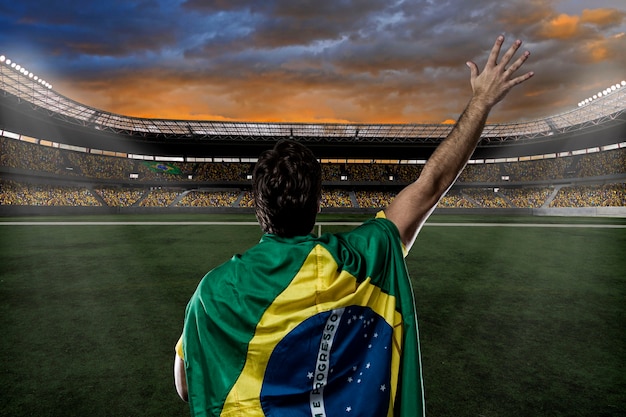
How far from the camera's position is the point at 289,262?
114 cm

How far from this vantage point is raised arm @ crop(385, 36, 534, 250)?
4.74 ft

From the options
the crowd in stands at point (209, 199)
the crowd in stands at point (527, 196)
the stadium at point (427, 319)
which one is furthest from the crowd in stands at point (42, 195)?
the crowd in stands at point (527, 196)

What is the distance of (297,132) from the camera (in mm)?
47656

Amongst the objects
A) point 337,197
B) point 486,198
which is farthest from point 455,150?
point 486,198

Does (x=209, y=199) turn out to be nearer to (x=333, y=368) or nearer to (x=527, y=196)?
(x=527, y=196)

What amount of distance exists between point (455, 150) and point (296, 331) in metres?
0.98

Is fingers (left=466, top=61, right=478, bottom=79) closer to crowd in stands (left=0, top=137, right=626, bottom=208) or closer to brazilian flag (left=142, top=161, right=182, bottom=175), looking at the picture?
crowd in stands (left=0, top=137, right=626, bottom=208)

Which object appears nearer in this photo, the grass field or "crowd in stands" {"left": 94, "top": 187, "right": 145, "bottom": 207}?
the grass field

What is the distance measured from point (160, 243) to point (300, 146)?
12.8m

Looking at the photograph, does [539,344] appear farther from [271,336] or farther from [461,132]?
[271,336]

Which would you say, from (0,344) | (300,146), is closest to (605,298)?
(300,146)

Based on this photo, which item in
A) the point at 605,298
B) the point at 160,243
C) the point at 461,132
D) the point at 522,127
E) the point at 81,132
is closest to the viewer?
the point at 461,132

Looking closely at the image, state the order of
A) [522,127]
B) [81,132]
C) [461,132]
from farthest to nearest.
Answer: [522,127], [81,132], [461,132]

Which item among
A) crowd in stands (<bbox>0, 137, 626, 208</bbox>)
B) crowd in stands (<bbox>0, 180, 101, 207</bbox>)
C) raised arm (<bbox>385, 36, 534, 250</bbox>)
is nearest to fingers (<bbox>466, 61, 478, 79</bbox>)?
raised arm (<bbox>385, 36, 534, 250</bbox>)
